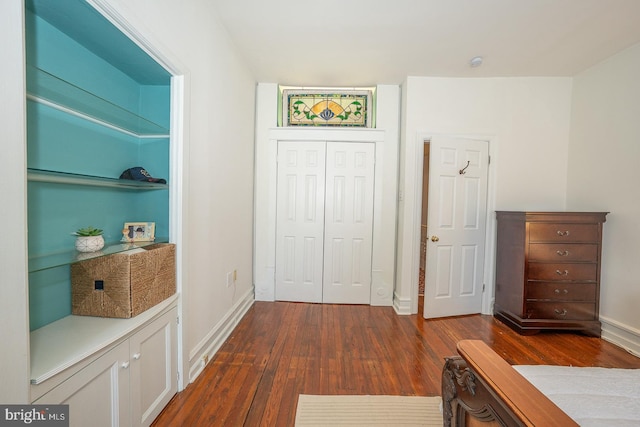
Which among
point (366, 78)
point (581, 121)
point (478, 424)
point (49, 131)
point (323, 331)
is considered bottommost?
point (323, 331)

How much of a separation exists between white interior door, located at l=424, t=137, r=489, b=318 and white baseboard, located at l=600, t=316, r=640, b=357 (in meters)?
0.99

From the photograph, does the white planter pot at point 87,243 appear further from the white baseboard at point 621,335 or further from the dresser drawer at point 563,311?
the white baseboard at point 621,335

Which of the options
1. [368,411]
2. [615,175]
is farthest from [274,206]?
[615,175]

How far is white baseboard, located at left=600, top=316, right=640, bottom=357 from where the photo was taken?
83.7 inches

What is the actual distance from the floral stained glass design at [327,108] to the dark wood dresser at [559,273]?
2087 millimetres

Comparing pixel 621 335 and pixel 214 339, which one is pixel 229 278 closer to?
pixel 214 339

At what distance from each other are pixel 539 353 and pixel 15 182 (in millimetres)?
3283

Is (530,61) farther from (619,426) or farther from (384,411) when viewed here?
(384,411)

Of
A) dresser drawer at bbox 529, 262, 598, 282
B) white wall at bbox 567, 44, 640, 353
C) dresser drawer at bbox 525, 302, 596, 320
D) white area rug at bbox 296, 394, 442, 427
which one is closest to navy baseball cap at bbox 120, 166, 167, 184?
white area rug at bbox 296, 394, 442, 427

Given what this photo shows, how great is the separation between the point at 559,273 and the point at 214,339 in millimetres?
3198

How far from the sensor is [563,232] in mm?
2389

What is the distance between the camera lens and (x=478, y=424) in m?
0.88

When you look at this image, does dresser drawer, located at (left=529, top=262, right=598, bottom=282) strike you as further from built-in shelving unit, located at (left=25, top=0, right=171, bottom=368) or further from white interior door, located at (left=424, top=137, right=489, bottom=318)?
built-in shelving unit, located at (left=25, top=0, right=171, bottom=368)

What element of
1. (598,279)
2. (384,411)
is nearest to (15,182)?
(384,411)
